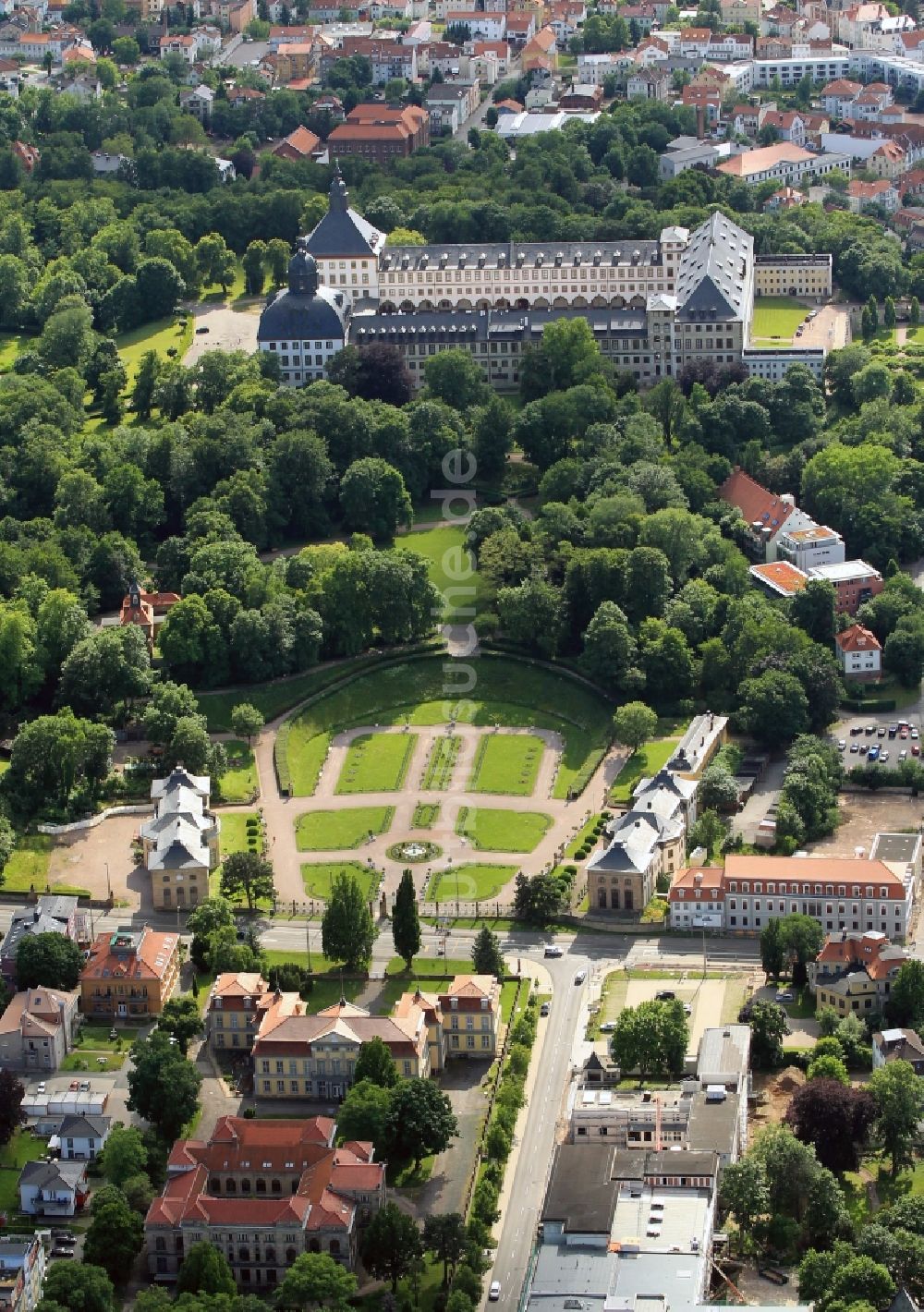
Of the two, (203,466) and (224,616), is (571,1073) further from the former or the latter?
(203,466)

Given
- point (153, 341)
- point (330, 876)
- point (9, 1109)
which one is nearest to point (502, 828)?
point (330, 876)

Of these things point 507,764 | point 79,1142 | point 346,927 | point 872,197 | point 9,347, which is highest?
point 872,197

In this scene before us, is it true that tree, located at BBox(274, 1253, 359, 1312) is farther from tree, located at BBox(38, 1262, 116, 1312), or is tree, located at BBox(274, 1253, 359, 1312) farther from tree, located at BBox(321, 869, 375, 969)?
tree, located at BBox(321, 869, 375, 969)

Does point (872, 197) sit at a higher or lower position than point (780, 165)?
lower

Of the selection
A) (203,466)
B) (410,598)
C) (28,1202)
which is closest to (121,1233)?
(28,1202)

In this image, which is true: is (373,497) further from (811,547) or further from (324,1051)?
(324,1051)
